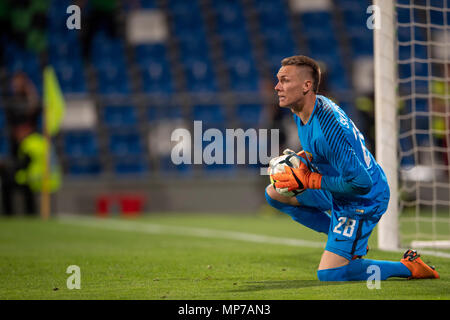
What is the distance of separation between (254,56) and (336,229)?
12548mm

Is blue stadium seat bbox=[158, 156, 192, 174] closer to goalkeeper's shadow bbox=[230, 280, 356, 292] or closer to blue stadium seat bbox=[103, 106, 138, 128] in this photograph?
blue stadium seat bbox=[103, 106, 138, 128]

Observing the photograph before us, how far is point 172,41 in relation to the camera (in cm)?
1695

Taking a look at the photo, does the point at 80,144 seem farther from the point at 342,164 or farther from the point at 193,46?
the point at 342,164

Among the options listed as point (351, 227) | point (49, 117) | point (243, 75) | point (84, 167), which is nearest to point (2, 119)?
point (84, 167)

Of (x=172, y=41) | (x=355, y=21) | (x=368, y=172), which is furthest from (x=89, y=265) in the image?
(x=355, y=21)

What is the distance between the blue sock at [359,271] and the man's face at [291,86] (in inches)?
42.6

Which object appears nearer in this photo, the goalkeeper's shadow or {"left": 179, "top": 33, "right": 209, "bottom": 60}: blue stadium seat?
the goalkeeper's shadow

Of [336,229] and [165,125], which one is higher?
[165,125]

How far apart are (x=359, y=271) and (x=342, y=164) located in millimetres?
723

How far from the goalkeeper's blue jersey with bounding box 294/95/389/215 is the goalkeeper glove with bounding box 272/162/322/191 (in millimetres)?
66

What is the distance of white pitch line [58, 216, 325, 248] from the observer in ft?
26.9

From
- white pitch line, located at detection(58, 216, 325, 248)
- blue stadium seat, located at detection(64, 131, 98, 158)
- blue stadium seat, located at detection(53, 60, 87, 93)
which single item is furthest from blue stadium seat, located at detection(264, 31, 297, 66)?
white pitch line, located at detection(58, 216, 325, 248)

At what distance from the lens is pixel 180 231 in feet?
33.6
